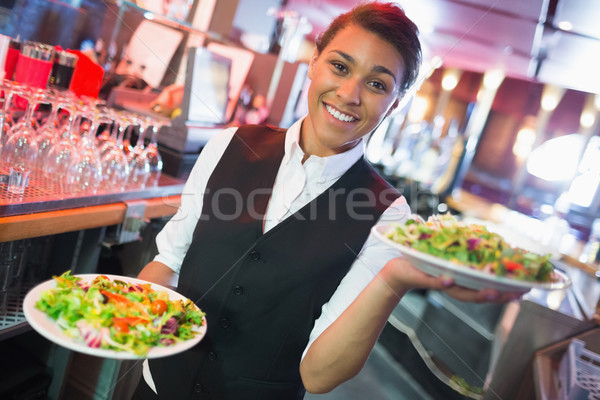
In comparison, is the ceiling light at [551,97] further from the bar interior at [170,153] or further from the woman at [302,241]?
the woman at [302,241]

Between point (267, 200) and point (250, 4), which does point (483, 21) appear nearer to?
point (250, 4)

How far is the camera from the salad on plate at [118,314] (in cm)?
97

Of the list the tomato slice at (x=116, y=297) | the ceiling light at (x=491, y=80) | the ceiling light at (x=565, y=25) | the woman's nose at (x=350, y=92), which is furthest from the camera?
the ceiling light at (x=491, y=80)

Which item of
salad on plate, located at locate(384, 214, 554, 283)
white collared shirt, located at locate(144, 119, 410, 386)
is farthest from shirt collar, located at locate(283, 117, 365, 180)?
salad on plate, located at locate(384, 214, 554, 283)

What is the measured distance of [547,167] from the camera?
37.3 feet

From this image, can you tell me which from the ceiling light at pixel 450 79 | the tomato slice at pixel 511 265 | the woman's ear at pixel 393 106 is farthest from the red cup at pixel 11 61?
the ceiling light at pixel 450 79

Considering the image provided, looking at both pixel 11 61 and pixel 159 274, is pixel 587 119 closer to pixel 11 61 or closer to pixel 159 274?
pixel 11 61

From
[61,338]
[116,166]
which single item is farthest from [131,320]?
[116,166]

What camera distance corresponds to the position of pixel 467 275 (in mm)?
904

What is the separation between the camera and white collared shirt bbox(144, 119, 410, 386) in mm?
1265

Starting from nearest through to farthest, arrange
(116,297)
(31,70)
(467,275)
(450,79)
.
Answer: (467,275) < (116,297) < (31,70) < (450,79)

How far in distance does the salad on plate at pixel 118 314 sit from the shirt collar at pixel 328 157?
0.46 m

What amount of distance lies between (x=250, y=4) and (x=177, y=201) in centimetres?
232

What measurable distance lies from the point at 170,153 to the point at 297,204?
1.56 m
